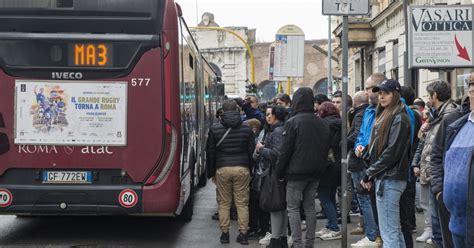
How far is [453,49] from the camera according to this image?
39.8ft

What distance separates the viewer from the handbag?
8133 mm

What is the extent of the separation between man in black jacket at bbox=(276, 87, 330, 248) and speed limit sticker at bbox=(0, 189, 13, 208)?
→ 3.21 meters

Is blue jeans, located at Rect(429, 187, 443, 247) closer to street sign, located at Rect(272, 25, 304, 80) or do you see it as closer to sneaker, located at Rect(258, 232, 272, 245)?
sneaker, located at Rect(258, 232, 272, 245)

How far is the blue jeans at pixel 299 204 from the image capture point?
781 cm

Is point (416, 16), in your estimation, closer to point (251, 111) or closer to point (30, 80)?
point (251, 111)

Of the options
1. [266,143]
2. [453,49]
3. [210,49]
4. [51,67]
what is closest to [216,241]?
[266,143]

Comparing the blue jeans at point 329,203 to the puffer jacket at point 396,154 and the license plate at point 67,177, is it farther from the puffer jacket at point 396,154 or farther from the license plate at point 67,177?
the license plate at point 67,177

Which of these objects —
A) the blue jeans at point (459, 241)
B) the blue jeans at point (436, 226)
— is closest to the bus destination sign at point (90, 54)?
the blue jeans at point (436, 226)

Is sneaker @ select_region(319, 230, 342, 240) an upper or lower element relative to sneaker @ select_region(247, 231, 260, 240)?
upper

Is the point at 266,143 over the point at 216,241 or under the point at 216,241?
over

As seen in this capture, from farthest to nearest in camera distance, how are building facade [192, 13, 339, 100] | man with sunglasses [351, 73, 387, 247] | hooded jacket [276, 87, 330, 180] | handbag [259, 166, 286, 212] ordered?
building facade [192, 13, 339, 100]
handbag [259, 166, 286, 212]
man with sunglasses [351, 73, 387, 247]
hooded jacket [276, 87, 330, 180]

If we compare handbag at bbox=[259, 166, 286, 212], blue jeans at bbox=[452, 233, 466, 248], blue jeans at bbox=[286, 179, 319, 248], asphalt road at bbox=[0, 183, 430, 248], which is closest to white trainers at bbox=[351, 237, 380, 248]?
asphalt road at bbox=[0, 183, 430, 248]

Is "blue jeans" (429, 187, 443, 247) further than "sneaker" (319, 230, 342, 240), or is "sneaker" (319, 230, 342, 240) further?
"sneaker" (319, 230, 342, 240)

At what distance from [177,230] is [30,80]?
3.26 metres
